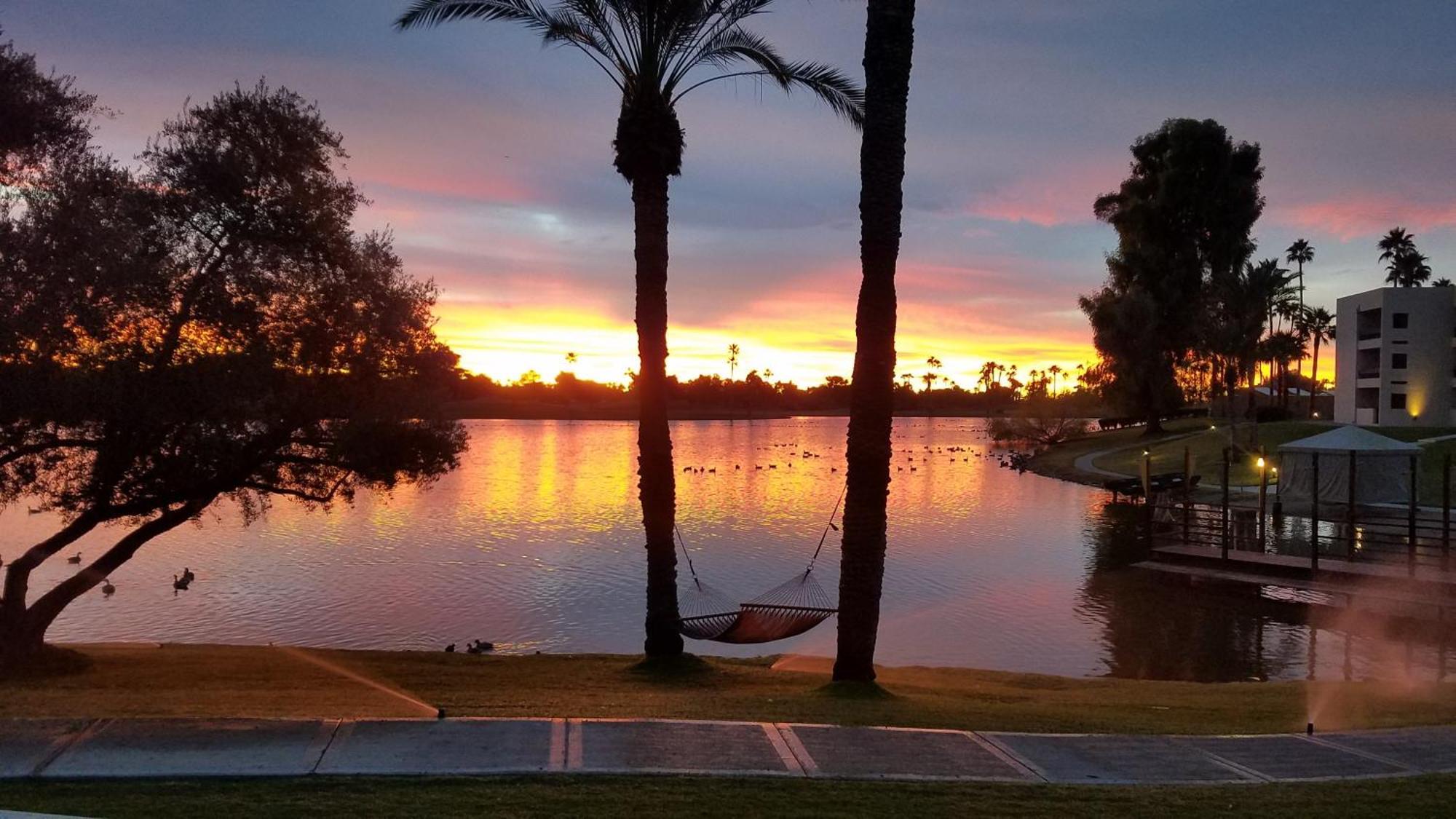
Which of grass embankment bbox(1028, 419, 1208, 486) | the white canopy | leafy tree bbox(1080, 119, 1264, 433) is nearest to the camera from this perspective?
the white canopy

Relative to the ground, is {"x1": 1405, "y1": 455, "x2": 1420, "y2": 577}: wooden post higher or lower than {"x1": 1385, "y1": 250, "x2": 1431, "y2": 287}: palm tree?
lower

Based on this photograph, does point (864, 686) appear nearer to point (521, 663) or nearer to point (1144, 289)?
point (521, 663)

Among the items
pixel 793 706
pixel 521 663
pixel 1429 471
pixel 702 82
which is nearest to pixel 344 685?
pixel 521 663

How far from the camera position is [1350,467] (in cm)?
3000

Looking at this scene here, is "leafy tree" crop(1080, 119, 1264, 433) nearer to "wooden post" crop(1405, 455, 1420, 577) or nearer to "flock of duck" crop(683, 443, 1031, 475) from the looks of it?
"flock of duck" crop(683, 443, 1031, 475)

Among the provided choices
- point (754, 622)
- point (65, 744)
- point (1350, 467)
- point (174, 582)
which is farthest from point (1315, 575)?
point (174, 582)

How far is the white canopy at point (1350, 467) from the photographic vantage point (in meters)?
27.9

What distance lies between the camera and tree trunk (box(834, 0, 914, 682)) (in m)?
11.8

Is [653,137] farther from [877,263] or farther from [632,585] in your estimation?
[632,585]

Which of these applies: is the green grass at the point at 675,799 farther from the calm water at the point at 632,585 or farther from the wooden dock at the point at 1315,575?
the wooden dock at the point at 1315,575

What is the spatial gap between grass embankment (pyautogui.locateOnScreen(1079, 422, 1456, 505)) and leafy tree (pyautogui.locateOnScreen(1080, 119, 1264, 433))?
5.07 meters

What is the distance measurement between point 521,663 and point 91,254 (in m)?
8.11

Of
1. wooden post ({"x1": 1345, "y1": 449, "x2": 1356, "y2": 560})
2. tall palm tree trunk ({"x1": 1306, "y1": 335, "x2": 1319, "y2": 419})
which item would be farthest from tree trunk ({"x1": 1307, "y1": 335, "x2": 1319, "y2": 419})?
wooden post ({"x1": 1345, "y1": 449, "x2": 1356, "y2": 560})

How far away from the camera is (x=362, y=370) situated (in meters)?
14.8
